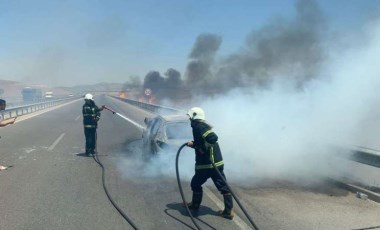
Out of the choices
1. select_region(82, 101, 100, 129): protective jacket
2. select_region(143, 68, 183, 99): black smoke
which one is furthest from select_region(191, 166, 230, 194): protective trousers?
select_region(143, 68, 183, 99): black smoke

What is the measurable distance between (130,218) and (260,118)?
682 cm

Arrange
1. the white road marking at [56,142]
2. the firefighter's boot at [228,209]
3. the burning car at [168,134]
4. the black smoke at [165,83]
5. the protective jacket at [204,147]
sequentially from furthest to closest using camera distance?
the black smoke at [165,83] → the white road marking at [56,142] → the burning car at [168,134] → the protective jacket at [204,147] → the firefighter's boot at [228,209]

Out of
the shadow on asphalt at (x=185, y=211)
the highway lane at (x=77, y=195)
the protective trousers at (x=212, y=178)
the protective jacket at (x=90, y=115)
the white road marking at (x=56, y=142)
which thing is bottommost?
the white road marking at (x=56, y=142)

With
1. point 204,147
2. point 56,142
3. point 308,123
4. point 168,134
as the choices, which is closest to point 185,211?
point 204,147

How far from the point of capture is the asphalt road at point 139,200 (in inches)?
237

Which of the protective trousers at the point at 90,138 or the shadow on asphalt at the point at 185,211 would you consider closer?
the shadow on asphalt at the point at 185,211

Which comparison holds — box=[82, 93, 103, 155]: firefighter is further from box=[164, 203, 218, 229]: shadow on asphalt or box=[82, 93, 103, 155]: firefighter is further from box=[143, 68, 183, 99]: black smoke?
box=[143, 68, 183, 99]: black smoke

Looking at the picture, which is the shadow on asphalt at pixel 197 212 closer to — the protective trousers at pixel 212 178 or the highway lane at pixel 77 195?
the highway lane at pixel 77 195

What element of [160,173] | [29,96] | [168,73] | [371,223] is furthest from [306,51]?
[29,96]

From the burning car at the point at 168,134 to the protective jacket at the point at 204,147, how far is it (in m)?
2.85

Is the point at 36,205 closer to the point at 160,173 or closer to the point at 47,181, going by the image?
the point at 47,181

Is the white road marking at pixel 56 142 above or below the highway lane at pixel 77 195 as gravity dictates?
below

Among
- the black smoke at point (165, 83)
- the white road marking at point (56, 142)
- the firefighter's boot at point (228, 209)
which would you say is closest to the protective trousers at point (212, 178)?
the firefighter's boot at point (228, 209)

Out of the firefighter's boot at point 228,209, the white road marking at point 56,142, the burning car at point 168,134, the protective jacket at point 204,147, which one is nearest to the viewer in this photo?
the firefighter's boot at point 228,209
